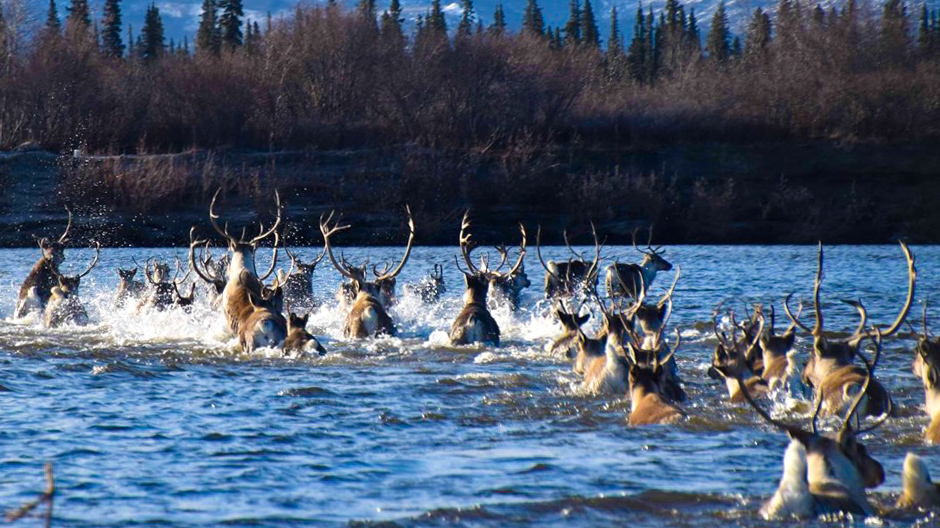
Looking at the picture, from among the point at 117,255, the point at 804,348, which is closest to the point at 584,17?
the point at 117,255

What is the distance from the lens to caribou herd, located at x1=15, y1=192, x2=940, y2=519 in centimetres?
768

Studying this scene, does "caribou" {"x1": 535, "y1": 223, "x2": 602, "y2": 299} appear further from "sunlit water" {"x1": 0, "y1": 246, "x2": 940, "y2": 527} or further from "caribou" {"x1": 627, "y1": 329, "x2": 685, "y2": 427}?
"caribou" {"x1": 627, "y1": 329, "x2": 685, "y2": 427}

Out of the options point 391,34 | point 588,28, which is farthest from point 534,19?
point 391,34

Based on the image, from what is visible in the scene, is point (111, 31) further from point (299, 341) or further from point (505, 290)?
point (299, 341)

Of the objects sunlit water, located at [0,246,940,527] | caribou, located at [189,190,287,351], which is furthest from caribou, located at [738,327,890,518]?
caribou, located at [189,190,287,351]

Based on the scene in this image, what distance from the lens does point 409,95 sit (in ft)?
215

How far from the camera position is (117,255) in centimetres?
4034

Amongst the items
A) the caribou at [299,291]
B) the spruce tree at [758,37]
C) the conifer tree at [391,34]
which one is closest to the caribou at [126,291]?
the caribou at [299,291]

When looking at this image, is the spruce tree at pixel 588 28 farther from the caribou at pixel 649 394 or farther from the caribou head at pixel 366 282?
the caribou at pixel 649 394

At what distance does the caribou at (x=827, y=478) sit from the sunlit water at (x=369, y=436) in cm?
20

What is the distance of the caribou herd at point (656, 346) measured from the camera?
25.2 feet

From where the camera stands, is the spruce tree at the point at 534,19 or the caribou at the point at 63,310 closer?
the caribou at the point at 63,310

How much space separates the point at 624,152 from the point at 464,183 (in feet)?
28.2

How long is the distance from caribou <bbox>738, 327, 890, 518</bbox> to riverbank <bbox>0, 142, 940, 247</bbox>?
40574 mm
